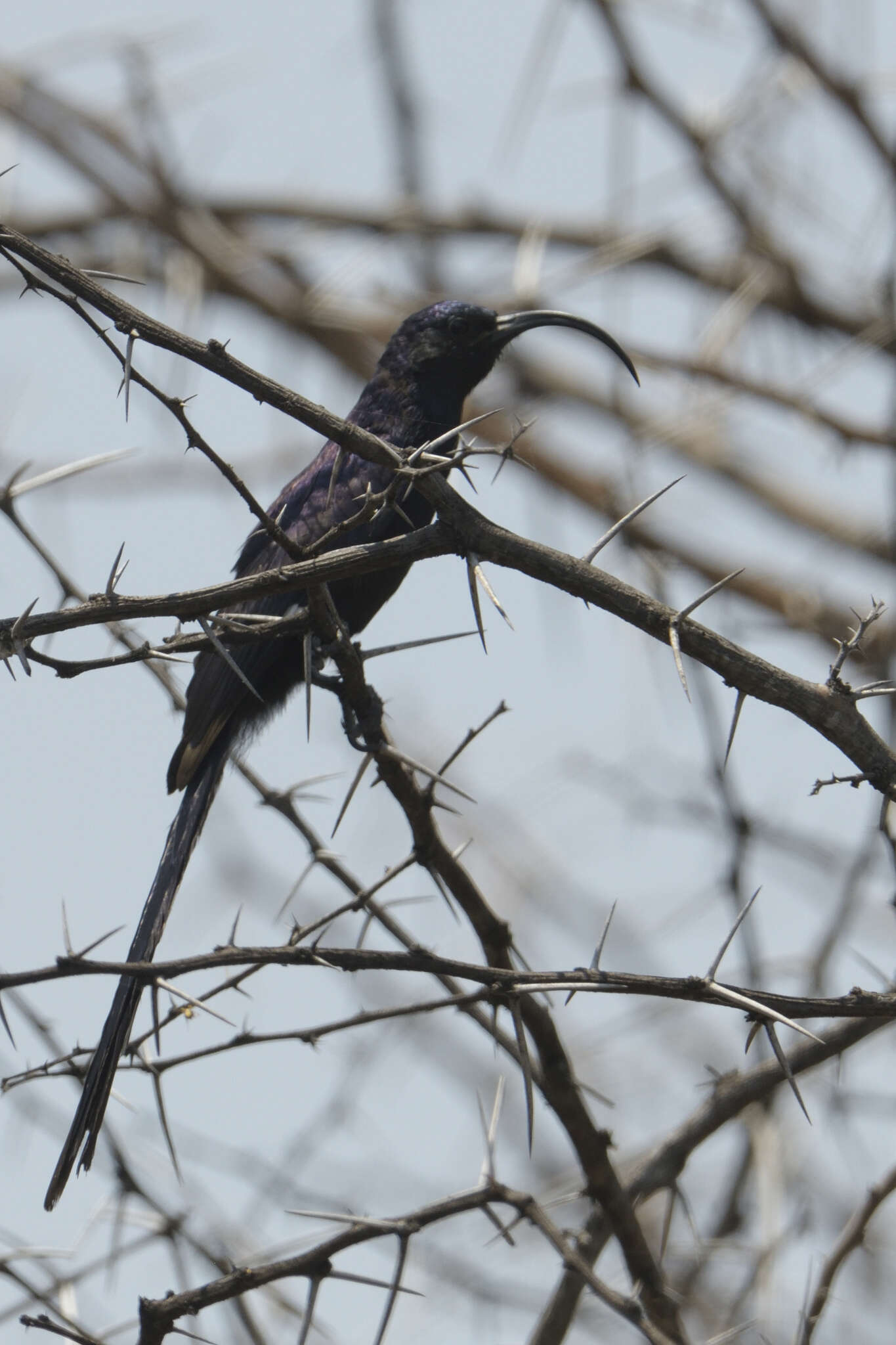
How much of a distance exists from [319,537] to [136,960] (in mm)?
1047

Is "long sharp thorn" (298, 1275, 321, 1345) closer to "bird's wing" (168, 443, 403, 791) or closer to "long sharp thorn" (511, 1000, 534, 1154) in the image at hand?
"long sharp thorn" (511, 1000, 534, 1154)

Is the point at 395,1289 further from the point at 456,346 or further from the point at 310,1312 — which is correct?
the point at 456,346

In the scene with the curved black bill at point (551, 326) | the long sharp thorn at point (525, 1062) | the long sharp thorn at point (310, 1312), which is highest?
the curved black bill at point (551, 326)

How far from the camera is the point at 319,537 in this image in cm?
333

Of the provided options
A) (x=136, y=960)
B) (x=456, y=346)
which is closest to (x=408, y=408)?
(x=456, y=346)

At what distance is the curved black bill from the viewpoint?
3896 millimetres

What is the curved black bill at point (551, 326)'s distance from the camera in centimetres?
390

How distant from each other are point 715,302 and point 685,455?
87 cm

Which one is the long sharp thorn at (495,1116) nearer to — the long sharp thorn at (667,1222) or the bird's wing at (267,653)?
the long sharp thorn at (667,1222)

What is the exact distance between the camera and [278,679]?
4469mm

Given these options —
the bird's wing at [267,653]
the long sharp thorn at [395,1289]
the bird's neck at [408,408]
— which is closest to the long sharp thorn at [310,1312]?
the long sharp thorn at [395,1289]

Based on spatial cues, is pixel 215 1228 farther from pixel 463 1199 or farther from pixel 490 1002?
pixel 490 1002

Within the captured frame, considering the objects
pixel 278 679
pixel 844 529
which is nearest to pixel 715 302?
pixel 844 529

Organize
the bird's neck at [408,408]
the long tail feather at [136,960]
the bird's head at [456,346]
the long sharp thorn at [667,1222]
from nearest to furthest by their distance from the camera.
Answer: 1. the long tail feather at [136,960]
2. the long sharp thorn at [667,1222]
3. the bird's neck at [408,408]
4. the bird's head at [456,346]
